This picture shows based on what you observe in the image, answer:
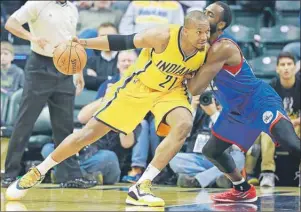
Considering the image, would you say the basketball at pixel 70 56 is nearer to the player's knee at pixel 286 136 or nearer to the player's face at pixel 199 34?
the player's face at pixel 199 34

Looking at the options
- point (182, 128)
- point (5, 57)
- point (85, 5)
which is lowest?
point (182, 128)

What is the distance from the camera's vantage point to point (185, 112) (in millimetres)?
5793

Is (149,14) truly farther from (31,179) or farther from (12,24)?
(31,179)

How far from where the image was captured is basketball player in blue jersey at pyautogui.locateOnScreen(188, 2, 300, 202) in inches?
239

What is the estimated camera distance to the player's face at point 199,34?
5.74 metres

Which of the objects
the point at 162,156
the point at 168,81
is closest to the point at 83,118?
the point at 168,81

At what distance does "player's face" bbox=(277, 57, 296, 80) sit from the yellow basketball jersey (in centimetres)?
268

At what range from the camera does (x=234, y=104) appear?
6395 mm

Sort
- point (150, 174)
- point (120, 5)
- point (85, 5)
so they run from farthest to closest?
point (120, 5), point (85, 5), point (150, 174)

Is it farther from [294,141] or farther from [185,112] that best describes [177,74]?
[294,141]

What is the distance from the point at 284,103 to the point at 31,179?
367cm

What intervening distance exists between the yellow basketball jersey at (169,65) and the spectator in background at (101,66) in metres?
3.26

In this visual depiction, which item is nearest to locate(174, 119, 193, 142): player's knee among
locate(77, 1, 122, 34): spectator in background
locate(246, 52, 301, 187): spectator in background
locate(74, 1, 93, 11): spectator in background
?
locate(246, 52, 301, 187): spectator in background

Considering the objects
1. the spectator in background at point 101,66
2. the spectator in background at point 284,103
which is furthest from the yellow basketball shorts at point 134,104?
the spectator in background at point 101,66
